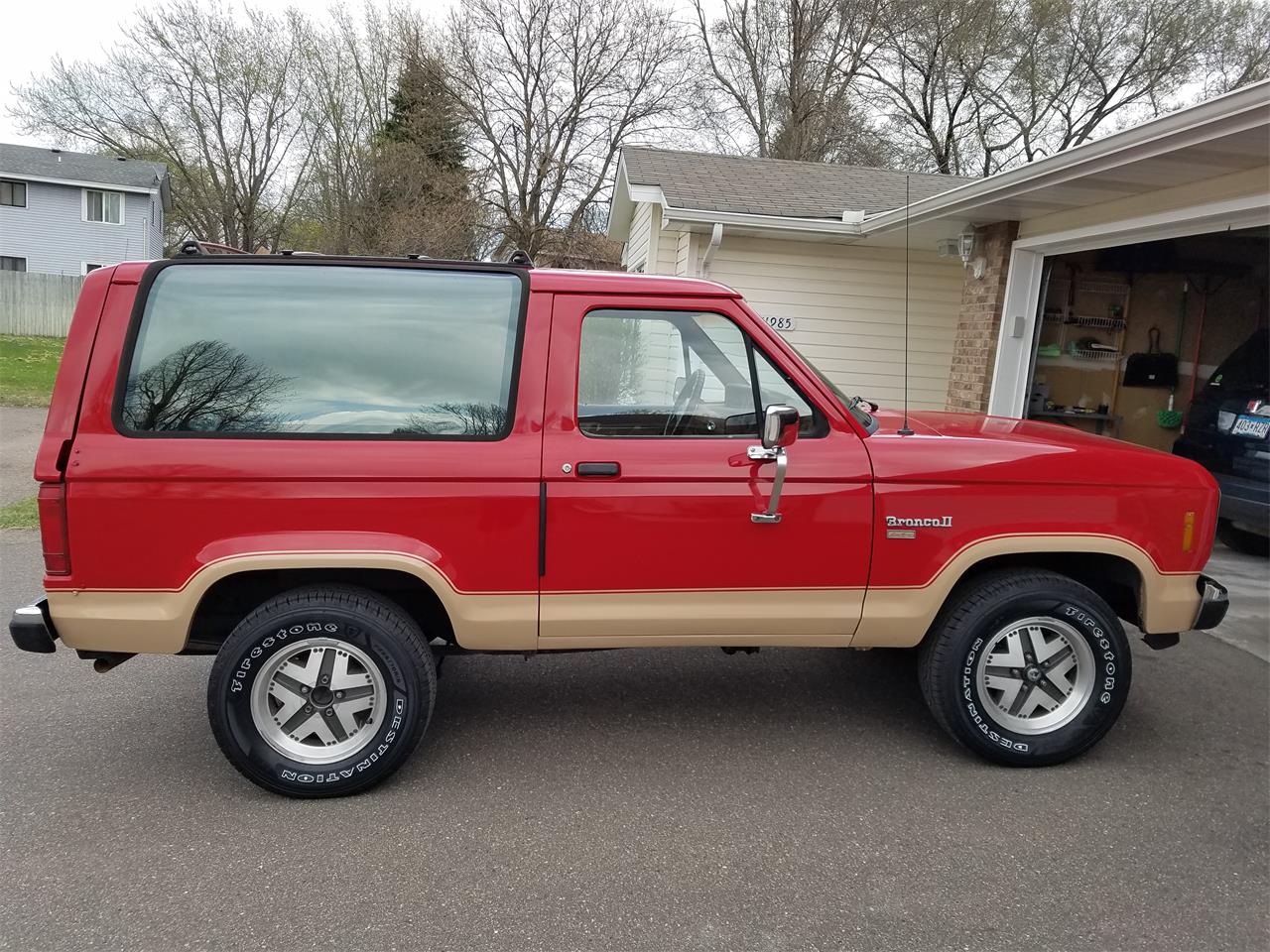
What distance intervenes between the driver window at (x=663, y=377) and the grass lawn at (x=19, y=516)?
19.6 ft

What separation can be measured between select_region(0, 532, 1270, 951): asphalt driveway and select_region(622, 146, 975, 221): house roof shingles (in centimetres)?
718

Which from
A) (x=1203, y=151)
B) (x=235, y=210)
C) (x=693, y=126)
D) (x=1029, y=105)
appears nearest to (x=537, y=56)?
(x=693, y=126)

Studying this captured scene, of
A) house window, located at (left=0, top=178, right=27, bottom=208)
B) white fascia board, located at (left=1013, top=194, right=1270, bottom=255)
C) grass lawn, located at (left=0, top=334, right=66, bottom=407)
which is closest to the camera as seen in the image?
white fascia board, located at (left=1013, top=194, right=1270, bottom=255)

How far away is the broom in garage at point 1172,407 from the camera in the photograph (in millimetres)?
9836

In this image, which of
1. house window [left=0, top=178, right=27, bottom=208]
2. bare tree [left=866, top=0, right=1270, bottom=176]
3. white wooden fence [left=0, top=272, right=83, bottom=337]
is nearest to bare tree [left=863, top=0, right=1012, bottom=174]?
bare tree [left=866, top=0, right=1270, bottom=176]

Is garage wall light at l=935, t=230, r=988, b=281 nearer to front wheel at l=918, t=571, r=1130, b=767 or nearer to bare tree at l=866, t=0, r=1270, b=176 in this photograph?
front wheel at l=918, t=571, r=1130, b=767

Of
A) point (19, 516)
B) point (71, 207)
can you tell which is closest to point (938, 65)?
point (19, 516)

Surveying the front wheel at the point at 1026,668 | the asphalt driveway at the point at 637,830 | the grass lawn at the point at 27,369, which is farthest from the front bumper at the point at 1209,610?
the grass lawn at the point at 27,369

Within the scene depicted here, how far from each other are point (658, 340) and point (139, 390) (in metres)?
1.91

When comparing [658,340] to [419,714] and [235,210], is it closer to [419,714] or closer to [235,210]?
[419,714]

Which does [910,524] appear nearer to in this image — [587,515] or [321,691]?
[587,515]

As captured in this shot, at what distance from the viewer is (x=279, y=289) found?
3289 millimetres

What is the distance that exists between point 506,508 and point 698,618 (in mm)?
869

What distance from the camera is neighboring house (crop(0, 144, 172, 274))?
34.3m
